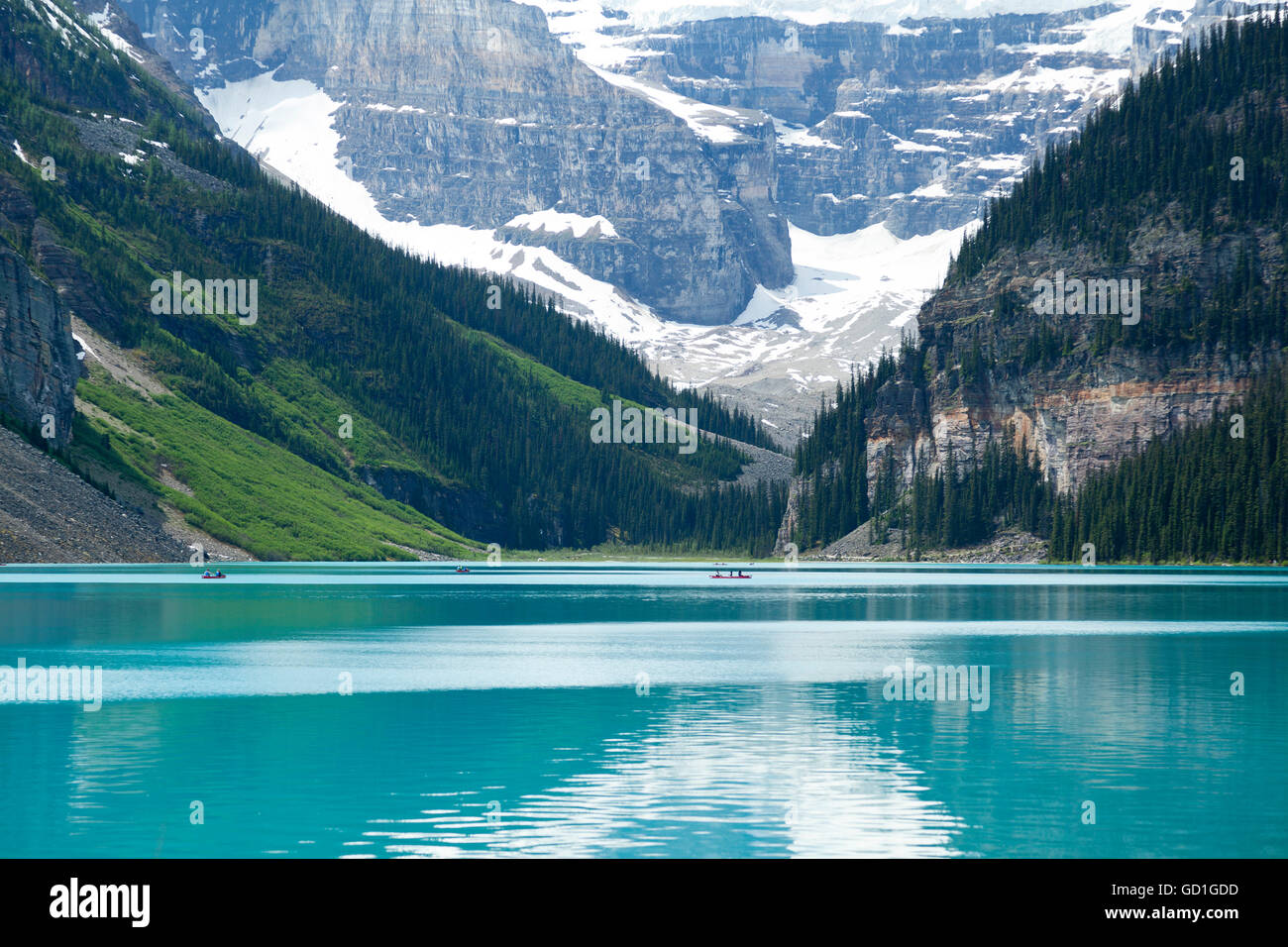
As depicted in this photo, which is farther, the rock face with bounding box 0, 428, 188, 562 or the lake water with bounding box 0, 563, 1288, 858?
the rock face with bounding box 0, 428, 188, 562

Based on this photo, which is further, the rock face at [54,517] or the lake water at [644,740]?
the rock face at [54,517]

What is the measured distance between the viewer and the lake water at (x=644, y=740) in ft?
124

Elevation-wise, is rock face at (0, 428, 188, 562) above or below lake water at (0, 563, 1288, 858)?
below

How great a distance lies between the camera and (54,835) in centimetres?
3675

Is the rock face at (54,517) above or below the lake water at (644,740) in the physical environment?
below

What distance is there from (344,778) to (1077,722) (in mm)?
29230

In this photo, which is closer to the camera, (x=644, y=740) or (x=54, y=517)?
(x=644, y=740)

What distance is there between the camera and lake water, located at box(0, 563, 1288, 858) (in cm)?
3772

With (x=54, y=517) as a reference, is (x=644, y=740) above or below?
above

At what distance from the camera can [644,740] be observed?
2095 inches
